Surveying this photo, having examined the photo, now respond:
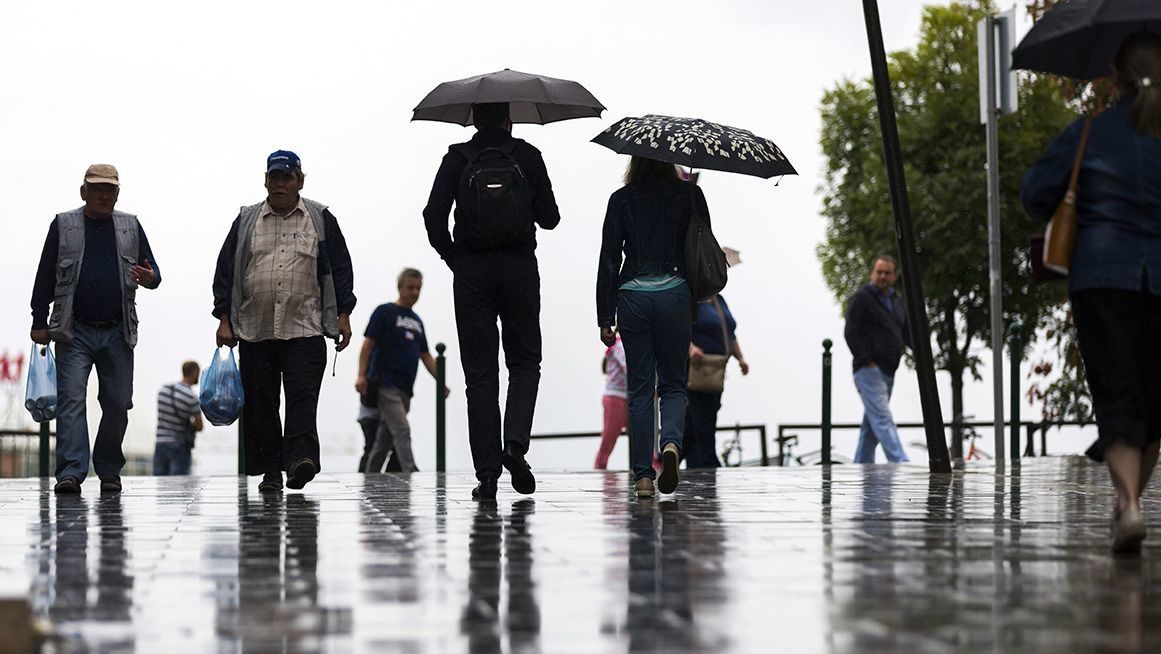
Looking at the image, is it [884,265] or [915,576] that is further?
[884,265]

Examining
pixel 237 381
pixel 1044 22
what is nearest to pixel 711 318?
pixel 237 381

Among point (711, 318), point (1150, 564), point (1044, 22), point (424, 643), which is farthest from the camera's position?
point (711, 318)

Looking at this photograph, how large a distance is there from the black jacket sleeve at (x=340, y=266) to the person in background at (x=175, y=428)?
8.82 m

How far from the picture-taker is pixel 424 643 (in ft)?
15.7

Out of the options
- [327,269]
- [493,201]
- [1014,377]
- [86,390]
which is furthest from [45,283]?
[1014,377]

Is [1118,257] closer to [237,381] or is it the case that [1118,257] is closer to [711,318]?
[237,381]

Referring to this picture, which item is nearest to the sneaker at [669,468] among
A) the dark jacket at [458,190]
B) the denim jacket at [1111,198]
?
the dark jacket at [458,190]

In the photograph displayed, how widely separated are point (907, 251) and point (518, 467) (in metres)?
4.86

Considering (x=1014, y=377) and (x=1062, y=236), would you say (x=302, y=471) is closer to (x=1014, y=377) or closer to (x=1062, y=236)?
(x=1062, y=236)

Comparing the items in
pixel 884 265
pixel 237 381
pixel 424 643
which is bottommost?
pixel 424 643

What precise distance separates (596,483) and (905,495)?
285cm

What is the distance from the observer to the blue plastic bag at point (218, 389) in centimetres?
1280

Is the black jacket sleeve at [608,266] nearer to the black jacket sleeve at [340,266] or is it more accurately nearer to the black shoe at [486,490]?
the black shoe at [486,490]

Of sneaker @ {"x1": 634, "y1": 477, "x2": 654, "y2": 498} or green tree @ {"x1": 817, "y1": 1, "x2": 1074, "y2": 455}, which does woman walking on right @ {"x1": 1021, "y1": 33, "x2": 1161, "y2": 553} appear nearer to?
sneaker @ {"x1": 634, "y1": 477, "x2": 654, "y2": 498}
